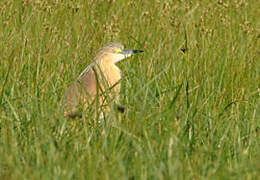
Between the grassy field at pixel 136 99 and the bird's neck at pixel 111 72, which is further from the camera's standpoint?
the bird's neck at pixel 111 72

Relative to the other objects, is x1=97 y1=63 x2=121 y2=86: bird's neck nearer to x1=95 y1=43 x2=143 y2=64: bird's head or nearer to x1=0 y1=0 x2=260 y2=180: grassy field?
x1=95 y1=43 x2=143 y2=64: bird's head

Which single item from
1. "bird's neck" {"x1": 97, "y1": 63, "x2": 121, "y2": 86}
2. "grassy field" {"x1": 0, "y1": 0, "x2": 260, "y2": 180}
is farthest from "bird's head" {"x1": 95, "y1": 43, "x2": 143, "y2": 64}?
"grassy field" {"x1": 0, "y1": 0, "x2": 260, "y2": 180}

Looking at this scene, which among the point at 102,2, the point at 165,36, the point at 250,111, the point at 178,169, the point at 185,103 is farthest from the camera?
the point at 102,2

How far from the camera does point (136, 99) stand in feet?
11.9

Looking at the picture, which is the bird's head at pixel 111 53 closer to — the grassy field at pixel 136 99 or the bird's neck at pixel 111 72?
the bird's neck at pixel 111 72

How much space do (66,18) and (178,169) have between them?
12.2 feet

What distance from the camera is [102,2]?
23.1ft

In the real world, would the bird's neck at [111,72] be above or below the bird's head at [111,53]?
below

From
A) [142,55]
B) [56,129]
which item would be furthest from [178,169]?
[142,55]

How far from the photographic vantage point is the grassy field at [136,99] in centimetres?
334

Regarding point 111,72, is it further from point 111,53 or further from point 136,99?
point 136,99

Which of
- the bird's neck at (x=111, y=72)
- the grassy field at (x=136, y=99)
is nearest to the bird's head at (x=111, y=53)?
the bird's neck at (x=111, y=72)

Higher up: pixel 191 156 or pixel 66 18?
pixel 66 18

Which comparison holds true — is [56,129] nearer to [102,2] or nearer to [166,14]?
[166,14]
